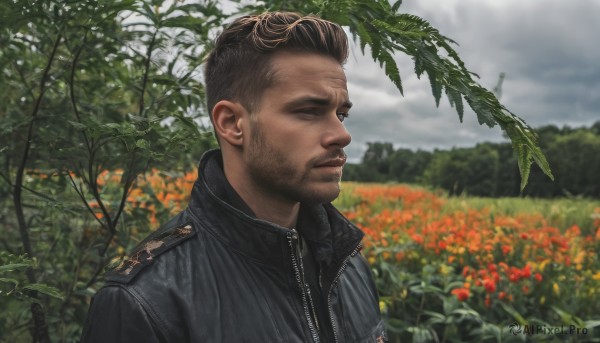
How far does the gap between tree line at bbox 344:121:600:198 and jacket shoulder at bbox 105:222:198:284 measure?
1157 inches

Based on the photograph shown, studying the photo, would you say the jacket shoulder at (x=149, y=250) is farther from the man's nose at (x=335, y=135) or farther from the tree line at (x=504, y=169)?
the tree line at (x=504, y=169)

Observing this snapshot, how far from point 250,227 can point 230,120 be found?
34cm

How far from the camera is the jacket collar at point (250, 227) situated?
5.07 ft

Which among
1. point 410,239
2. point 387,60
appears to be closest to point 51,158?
point 387,60

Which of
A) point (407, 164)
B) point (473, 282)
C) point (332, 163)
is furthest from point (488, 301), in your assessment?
point (407, 164)

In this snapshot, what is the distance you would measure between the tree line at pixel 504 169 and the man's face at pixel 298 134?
96.3ft

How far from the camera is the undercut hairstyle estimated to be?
1.61m

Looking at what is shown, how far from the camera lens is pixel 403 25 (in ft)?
5.08

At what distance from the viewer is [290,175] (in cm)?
153

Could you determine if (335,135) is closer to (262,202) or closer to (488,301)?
(262,202)

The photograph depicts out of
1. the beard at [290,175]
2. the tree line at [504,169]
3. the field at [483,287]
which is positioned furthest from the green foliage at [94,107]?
the tree line at [504,169]

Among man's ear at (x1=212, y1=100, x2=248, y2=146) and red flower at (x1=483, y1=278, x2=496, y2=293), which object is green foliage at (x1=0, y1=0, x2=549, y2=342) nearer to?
man's ear at (x1=212, y1=100, x2=248, y2=146)

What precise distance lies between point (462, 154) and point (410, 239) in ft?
138

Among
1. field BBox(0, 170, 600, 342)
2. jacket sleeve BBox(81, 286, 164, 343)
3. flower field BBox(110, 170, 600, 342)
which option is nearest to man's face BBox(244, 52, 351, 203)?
jacket sleeve BBox(81, 286, 164, 343)
